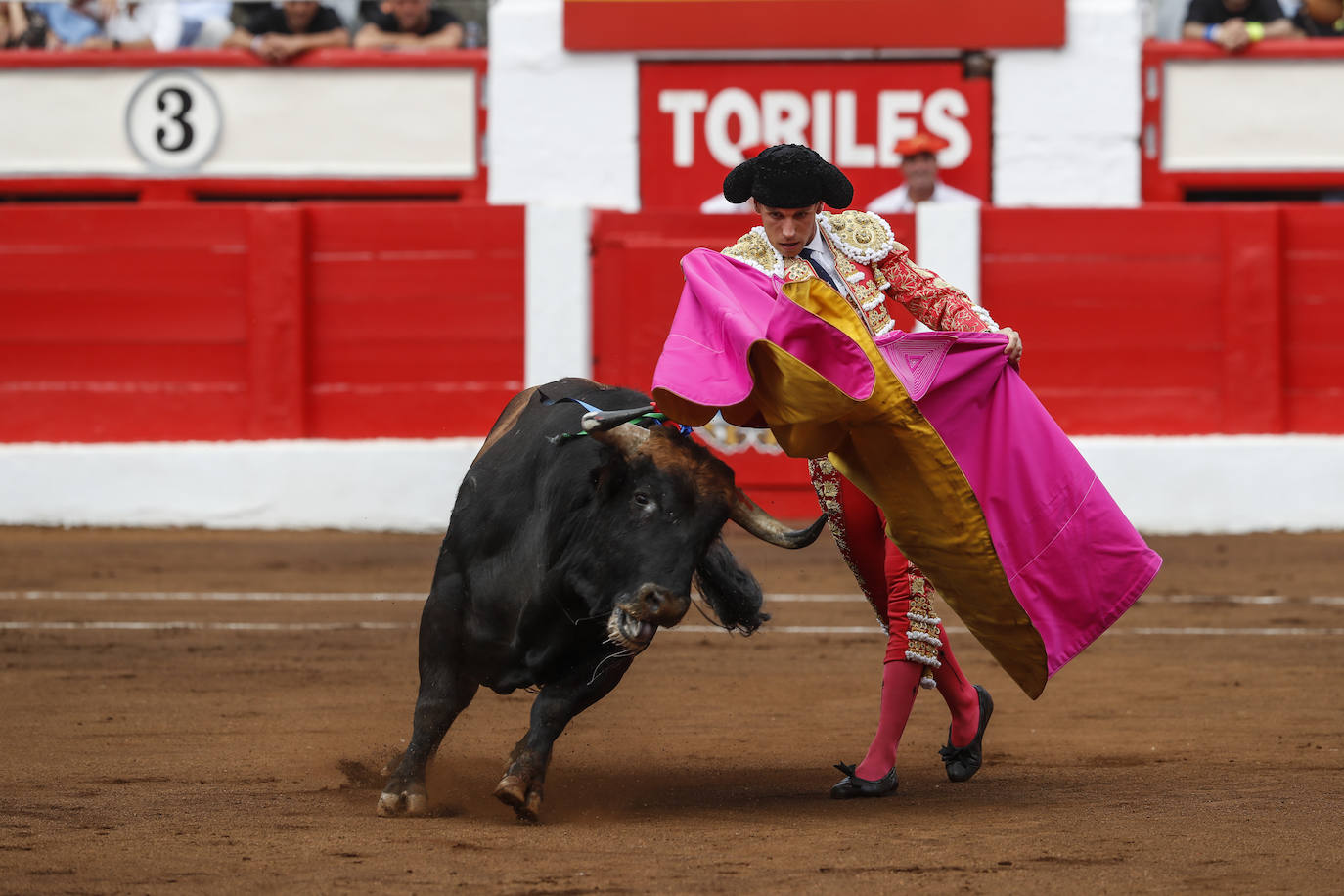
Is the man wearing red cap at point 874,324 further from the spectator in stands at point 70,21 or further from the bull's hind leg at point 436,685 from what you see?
the spectator in stands at point 70,21

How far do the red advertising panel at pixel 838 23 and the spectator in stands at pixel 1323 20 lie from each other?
121 cm

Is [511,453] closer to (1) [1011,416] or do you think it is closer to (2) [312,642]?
(1) [1011,416]

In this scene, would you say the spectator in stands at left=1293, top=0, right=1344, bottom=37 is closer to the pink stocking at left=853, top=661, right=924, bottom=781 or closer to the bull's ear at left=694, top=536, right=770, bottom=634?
the pink stocking at left=853, top=661, right=924, bottom=781

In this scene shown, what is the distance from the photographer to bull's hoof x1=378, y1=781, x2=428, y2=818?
3.17 m

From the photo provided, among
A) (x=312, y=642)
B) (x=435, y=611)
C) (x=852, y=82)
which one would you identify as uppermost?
(x=852, y=82)

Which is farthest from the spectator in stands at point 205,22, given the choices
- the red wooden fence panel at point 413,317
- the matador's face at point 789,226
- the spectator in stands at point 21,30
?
the matador's face at point 789,226

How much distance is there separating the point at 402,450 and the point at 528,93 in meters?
1.93

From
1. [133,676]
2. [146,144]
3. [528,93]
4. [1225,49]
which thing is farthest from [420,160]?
[133,676]

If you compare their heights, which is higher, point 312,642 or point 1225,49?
point 1225,49

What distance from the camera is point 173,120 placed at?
8.95m

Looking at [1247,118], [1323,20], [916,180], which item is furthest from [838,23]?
[1323,20]

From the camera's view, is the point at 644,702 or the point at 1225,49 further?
the point at 1225,49

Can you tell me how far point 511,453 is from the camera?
11.0ft

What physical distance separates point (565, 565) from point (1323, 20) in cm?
697
